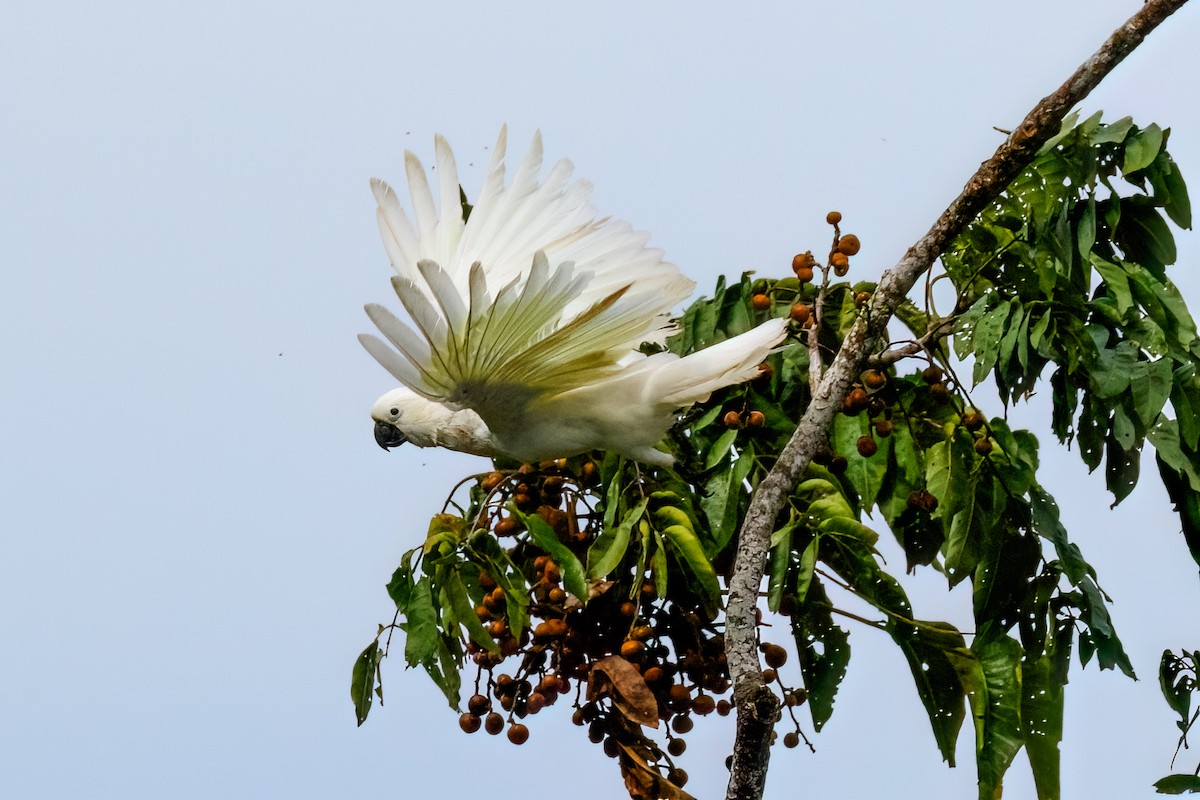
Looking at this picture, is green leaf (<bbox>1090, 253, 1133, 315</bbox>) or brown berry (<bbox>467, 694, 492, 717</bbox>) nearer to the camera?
green leaf (<bbox>1090, 253, 1133, 315</bbox>)

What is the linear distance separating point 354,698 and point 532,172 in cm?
132

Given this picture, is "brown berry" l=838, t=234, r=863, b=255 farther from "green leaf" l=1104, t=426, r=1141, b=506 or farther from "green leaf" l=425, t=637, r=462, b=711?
"green leaf" l=425, t=637, r=462, b=711

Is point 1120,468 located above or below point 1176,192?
below

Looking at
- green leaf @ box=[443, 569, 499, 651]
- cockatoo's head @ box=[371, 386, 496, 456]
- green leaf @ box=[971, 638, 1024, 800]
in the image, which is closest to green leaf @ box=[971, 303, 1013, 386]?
green leaf @ box=[971, 638, 1024, 800]

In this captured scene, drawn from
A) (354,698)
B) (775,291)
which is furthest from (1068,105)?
(354,698)

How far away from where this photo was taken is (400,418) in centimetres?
350

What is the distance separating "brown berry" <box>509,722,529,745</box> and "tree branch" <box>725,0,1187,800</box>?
0.75 metres

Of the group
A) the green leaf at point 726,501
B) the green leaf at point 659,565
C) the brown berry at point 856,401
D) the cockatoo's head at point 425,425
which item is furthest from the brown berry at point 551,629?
the brown berry at point 856,401

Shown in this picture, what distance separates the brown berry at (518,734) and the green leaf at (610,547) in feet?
1.37

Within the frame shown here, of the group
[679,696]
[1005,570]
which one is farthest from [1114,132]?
[679,696]

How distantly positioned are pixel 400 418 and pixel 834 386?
4.84 ft

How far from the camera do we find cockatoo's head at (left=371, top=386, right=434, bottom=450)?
3449 mm

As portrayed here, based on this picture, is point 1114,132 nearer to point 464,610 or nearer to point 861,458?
point 861,458

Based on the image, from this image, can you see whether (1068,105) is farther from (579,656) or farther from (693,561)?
(579,656)
